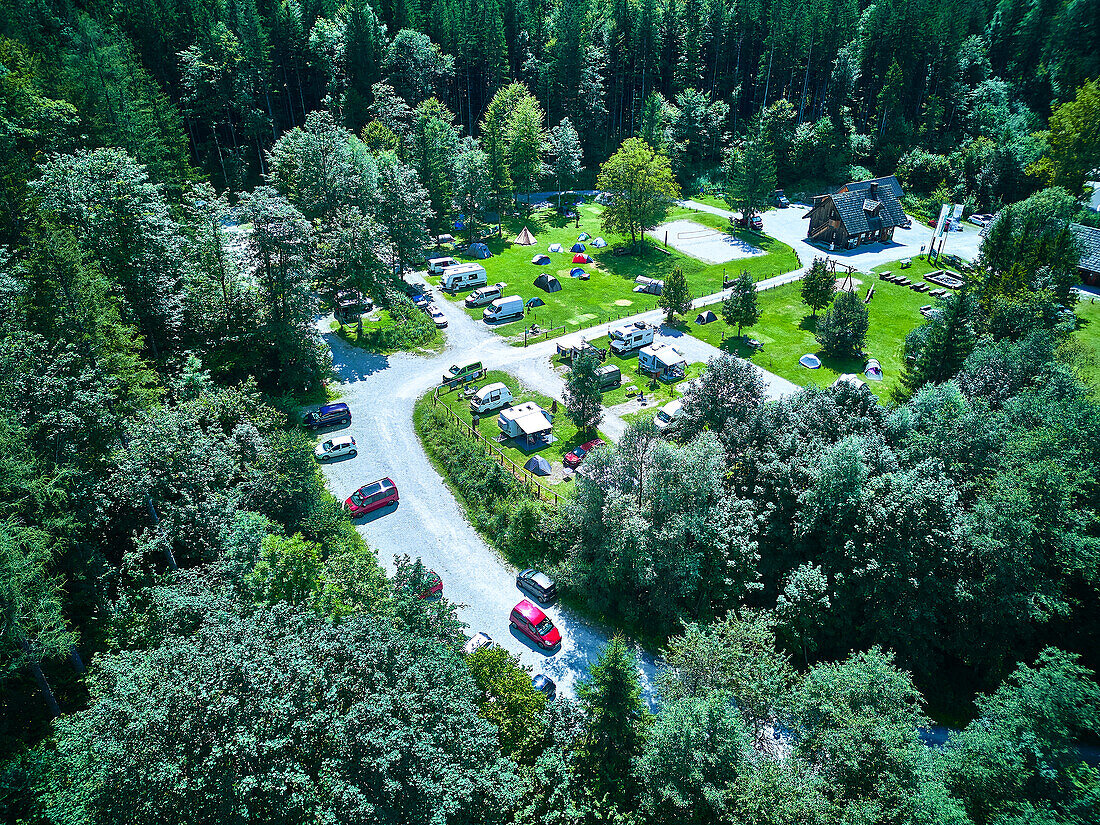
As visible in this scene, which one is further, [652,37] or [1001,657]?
[652,37]

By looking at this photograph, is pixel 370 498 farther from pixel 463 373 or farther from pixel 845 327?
pixel 845 327

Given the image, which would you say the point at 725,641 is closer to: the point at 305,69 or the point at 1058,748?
the point at 1058,748

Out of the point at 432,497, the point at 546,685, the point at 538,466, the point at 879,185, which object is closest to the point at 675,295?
the point at 538,466

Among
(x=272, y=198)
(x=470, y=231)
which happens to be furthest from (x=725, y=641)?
(x=470, y=231)

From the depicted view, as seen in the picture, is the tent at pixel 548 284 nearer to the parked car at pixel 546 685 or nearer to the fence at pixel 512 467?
the fence at pixel 512 467

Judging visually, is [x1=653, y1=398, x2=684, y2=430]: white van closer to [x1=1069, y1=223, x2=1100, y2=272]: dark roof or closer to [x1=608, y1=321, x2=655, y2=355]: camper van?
[x1=608, y1=321, x2=655, y2=355]: camper van

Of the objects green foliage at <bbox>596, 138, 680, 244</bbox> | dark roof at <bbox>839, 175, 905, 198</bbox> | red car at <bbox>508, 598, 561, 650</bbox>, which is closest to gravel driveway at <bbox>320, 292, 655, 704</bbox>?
red car at <bbox>508, 598, 561, 650</bbox>
